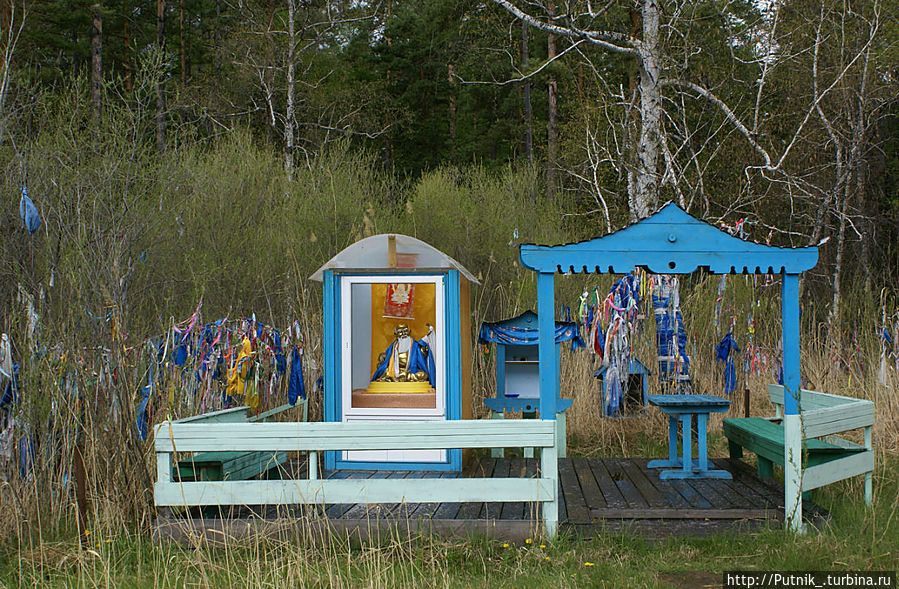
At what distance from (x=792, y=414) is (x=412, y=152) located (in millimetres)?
18405

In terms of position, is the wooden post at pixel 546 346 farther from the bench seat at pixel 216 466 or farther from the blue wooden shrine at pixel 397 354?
the bench seat at pixel 216 466

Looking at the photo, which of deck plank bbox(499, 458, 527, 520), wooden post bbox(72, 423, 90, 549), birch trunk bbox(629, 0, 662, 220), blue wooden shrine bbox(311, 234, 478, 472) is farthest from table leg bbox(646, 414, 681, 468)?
birch trunk bbox(629, 0, 662, 220)

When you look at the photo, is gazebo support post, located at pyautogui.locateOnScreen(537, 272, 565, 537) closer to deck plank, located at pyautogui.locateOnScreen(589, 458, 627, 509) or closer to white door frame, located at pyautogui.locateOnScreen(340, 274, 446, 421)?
deck plank, located at pyautogui.locateOnScreen(589, 458, 627, 509)

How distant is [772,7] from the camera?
454 inches

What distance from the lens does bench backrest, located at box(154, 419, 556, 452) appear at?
444 cm

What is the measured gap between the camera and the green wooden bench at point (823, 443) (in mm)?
4719

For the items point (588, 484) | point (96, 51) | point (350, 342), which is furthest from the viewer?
point (96, 51)

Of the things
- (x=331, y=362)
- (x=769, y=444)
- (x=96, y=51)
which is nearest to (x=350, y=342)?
(x=331, y=362)

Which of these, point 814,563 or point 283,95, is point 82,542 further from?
point 283,95

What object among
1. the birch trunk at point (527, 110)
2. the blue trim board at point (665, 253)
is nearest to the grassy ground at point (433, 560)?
the blue trim board at point (665, 253)

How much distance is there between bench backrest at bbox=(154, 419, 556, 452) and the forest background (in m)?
0.55

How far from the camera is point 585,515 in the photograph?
15.4 ft

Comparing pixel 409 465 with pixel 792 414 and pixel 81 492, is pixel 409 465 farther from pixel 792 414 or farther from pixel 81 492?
pixel 792 414

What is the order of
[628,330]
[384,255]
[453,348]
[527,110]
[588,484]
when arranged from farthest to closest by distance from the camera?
1. [527,110]
2. [628,330]
3. [384,255]
4. [453,348]
5. [588,484]
